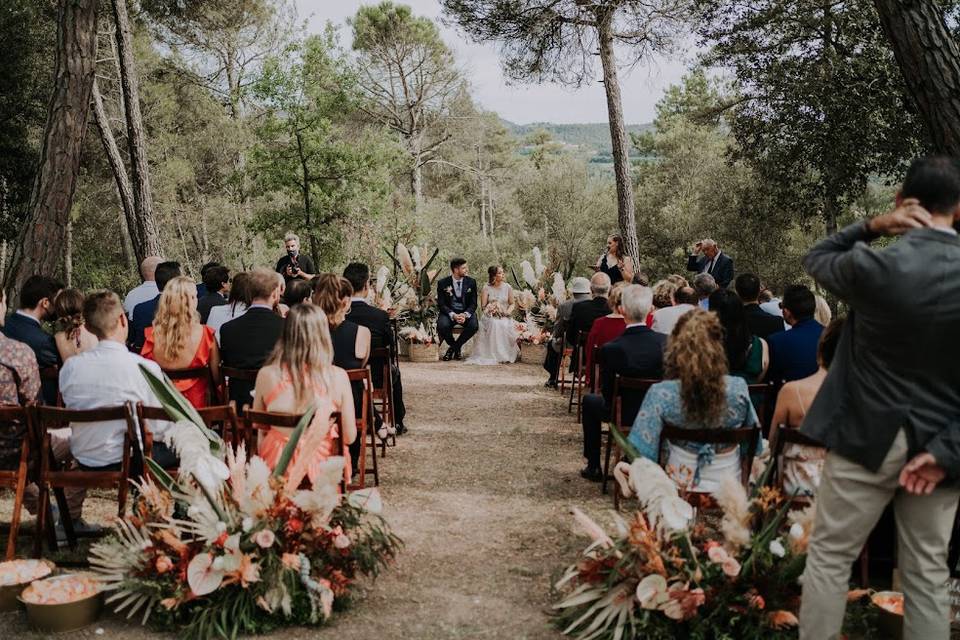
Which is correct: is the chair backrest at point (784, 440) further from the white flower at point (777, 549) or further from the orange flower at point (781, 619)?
the orange flower at point (781, 619)

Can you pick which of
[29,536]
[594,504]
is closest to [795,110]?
[594,504]

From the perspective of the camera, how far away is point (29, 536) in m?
4.32

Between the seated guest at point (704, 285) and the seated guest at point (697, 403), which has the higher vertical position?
the seated guest at point (704, 285)

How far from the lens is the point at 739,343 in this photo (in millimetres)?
4824

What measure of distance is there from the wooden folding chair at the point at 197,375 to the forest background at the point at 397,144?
368 centimetres

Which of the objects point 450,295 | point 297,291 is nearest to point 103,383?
point 297,291

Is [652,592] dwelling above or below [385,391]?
below

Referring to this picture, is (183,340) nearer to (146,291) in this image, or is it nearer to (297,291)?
(297,291)

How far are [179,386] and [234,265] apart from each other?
2447 centimetres

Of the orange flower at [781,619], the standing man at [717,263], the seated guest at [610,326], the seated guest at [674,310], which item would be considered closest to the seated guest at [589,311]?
the seated guest at [610,326]

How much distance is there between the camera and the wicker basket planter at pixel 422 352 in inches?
444

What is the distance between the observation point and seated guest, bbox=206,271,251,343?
5.65m

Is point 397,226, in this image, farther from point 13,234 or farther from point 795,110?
point 795,110

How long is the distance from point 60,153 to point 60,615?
5551 mm
